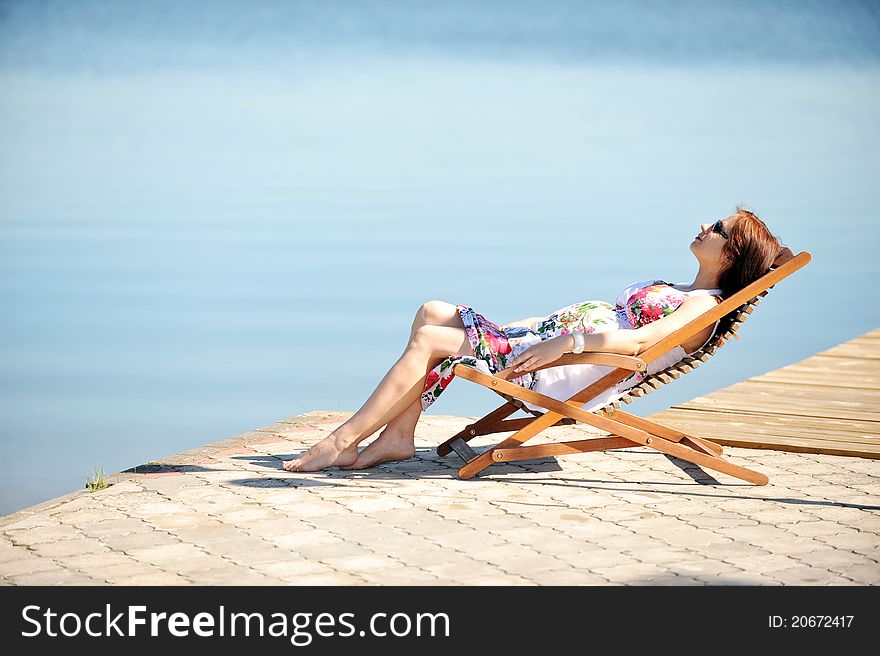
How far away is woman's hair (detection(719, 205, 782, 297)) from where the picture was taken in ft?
15.7

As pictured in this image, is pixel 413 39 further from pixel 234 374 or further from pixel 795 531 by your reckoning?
pixel 795 531

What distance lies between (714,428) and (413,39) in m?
22.8

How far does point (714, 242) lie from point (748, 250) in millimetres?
145

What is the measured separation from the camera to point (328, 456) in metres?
4.88

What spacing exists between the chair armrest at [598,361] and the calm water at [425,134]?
16.1 meters

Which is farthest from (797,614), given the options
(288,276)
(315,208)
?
(315,208)

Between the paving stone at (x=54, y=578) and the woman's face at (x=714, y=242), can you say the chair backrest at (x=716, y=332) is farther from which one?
the paving stone at (x=54, y=578)

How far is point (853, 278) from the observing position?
20.0 metres

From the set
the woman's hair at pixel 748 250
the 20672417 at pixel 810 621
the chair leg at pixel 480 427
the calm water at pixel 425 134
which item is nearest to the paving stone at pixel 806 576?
the 20672417 at pixel 810 621

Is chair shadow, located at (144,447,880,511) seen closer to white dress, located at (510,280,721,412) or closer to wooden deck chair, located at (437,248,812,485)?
wooden deck chair, located at (437,248,812,485)

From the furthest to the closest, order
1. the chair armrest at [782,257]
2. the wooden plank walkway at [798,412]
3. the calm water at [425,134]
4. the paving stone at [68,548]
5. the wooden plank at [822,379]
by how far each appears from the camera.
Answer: the calm water at [425,134] < the wooden plank at [822,379] < the wooden plank walkway at [798,412] < the chair armrest at [782,257] < the paving stone at [68,548]

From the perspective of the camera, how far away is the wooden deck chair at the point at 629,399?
4582 mm

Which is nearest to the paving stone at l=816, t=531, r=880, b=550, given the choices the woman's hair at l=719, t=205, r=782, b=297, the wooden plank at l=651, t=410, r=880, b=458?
the woman's hair at l=719, t=205, r=782, b=297

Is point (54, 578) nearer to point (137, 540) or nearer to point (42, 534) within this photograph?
point (137, 540)
